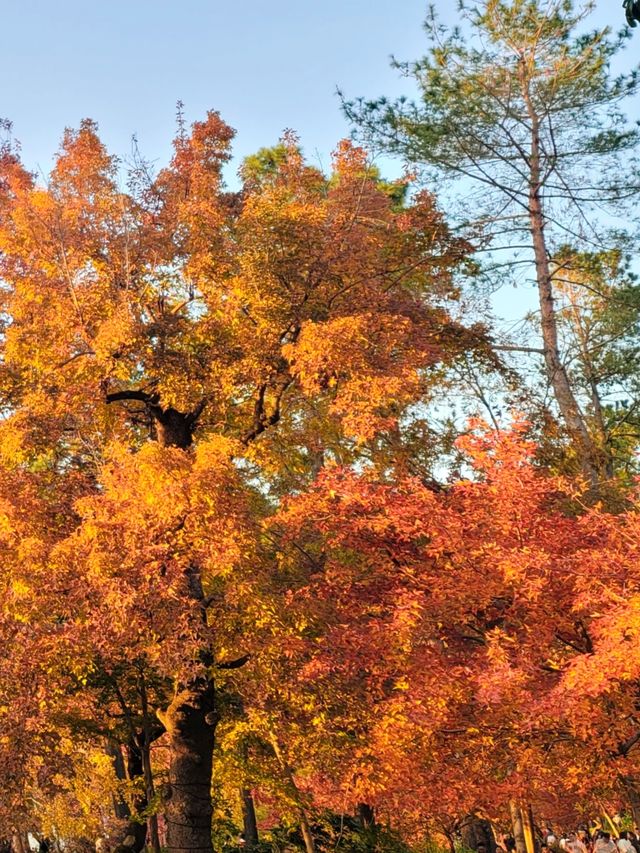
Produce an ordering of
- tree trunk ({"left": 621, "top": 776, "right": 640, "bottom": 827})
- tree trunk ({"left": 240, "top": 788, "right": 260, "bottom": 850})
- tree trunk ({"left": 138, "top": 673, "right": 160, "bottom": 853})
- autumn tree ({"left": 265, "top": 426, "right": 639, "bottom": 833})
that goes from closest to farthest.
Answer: autumn tree ({"left": 265, "top": 426, "right": 639, "bottom": 833})
tree trunk ({"left": 621, "top": 776, "right": 640, "bottom": 827})
tree trunk ({"left": 138, "top": 673, "right": 160, "bottom": 853})
tree trunk ({"left": 240, "top": 788, "right": 260, "bottom": 850})

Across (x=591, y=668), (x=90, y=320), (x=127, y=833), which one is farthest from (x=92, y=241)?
(x=127, y=833)

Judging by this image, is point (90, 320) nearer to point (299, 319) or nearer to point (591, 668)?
point (299, 319)

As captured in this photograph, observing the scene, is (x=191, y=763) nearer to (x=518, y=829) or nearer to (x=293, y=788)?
(x=293, y=788)

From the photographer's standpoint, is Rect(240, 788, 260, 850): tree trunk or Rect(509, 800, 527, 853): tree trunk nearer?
Answer: Rect(509, 800, 527, 853): tree trunk

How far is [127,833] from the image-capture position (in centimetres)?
1878

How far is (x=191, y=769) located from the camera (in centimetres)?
1380

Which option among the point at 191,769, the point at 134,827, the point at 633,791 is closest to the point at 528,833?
the point at 633,791

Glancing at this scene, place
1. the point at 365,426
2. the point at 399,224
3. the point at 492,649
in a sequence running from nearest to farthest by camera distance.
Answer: the point at 492,649
the point at 365,426
the point at 399,224

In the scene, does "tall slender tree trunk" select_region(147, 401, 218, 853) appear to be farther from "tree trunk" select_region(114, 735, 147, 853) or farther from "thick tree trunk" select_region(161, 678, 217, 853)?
"tree trunk" select_region(114, 735, 147, 853)

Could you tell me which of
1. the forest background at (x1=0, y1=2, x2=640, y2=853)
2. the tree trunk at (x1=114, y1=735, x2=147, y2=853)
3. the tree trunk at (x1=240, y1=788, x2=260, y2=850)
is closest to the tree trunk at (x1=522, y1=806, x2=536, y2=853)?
the forest background at (x1=0, y1=2, x2=640, y2=853)

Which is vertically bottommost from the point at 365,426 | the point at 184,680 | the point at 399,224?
the point at 184,680

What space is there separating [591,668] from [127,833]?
13.7 metres

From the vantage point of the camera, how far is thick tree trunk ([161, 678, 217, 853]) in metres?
13.4

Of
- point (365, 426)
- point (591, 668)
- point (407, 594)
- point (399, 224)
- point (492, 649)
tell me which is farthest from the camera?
point (399, 224)
